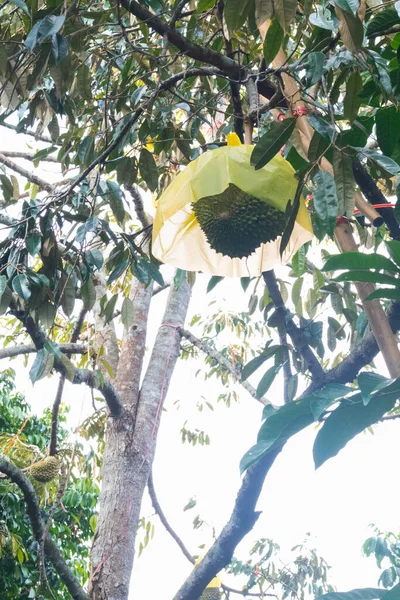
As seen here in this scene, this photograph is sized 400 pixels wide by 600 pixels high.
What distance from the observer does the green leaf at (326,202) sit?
2.90 feet

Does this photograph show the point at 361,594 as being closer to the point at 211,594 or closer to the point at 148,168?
the point at 148,168

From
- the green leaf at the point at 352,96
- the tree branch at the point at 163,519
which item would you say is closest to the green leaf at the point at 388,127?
the green leaf at the point at 352,96

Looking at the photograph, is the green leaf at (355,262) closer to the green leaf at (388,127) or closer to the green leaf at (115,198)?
the green leaf at (388,127)

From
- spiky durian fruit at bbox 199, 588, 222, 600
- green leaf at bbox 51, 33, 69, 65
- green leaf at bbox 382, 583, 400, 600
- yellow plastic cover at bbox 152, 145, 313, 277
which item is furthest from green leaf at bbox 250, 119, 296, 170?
spiky durian fruit at bbox 199, 588, 222, 600

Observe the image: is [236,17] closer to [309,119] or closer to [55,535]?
[309,119]

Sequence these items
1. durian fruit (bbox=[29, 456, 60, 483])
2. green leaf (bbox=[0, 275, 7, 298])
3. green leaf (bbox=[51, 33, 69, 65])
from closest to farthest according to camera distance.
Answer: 1. green leaf (bbox=[51, 33, 69, 65])
2. green leaf (bbox=[0, 275, 7, 298])
3. durian fruit (bbox=[29, 456, 60, 483])

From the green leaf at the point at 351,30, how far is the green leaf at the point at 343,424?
0.48 metres

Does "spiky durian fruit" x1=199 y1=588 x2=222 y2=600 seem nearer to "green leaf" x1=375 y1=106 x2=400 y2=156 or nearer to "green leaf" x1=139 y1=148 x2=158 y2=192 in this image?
"green leaf" x1=139 y1=148 x2=158 y2=192

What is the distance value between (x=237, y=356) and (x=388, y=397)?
114 inches

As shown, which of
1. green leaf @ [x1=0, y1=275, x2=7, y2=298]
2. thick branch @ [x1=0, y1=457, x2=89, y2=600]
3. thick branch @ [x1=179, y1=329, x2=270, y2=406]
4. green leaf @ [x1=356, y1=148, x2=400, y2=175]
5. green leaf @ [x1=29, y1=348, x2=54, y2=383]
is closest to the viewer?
green leaf @ [x1=356, y1=148, x2=400, y2=175]

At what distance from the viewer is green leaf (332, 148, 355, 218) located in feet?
3.06

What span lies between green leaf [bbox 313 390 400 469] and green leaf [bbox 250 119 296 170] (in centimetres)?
36

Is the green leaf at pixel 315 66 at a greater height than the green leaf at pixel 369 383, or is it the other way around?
the green leaf at pixel 315 66

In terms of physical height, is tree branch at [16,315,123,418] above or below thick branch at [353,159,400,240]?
above
